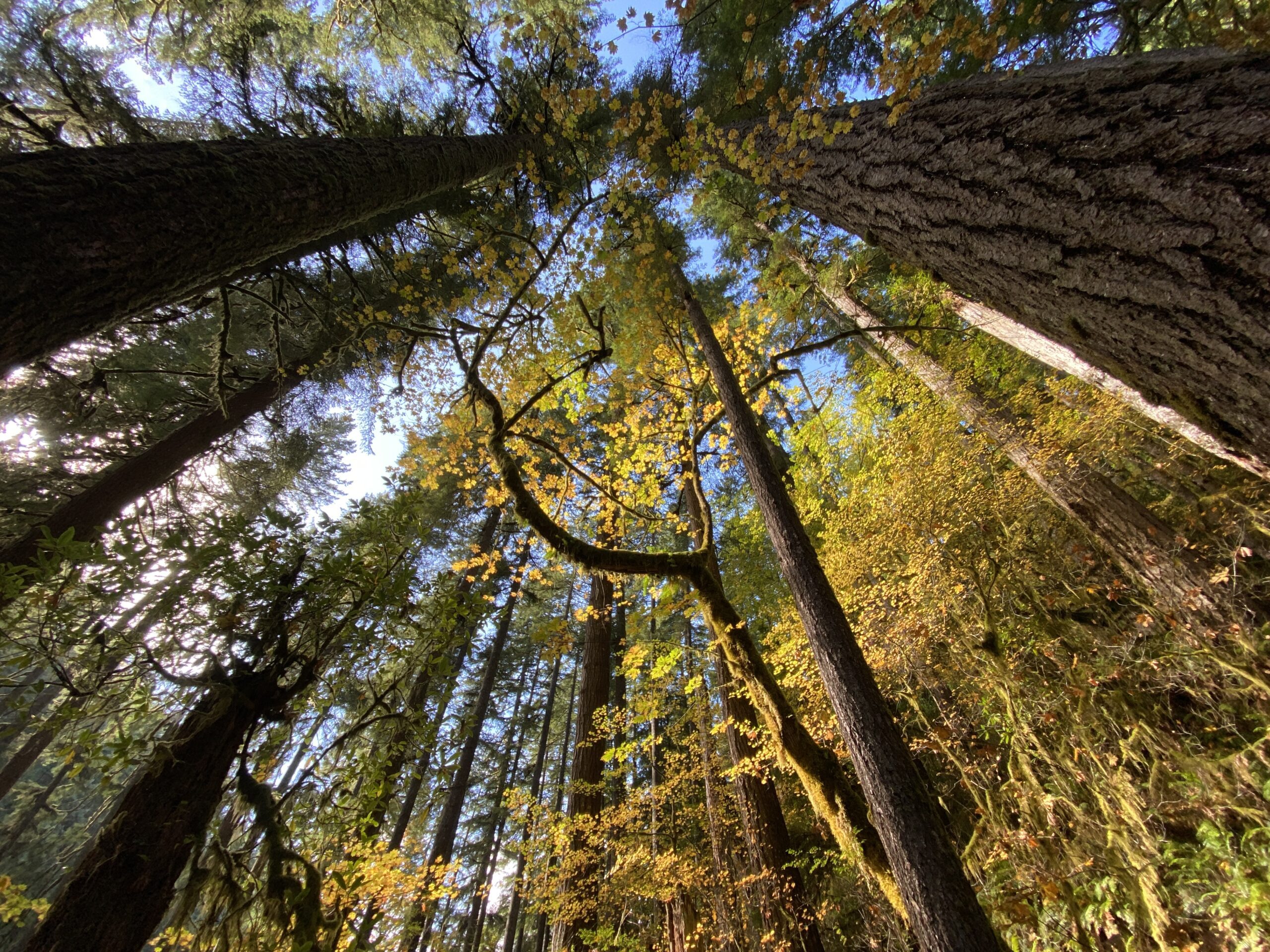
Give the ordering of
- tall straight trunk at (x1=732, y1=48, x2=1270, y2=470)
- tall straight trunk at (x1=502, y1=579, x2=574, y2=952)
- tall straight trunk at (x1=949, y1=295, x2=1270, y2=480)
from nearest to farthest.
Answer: tall straight trunk at (x1=732, y1=48, x2=1270, y2=470), tall straight trunk at (x1=949, y1=295, x2=1270, y2=480), tall straight trunk at (x1=502, y1=579, x2=574, y2=952)

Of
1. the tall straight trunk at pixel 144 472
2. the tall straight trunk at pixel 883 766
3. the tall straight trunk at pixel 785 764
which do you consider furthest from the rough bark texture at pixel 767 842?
the tall straight trunk at pixel 144 472

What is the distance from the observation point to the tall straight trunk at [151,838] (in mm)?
1572

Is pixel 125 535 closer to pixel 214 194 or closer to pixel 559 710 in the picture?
pixel 214 194

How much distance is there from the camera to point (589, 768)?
5688 mm

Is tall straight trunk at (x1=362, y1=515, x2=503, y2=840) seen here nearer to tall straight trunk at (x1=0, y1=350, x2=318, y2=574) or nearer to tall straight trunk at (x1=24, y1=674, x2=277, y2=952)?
tall straight trunk at (x1=24, y1=674, x2=277, y2=952)

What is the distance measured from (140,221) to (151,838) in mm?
2381

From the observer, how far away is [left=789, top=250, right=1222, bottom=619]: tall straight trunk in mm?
4039

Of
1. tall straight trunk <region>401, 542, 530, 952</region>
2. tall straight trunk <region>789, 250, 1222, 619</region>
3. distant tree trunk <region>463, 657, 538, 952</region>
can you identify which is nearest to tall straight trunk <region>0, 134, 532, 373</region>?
tall straight trunk <region>401, 542, 530, 952</region>

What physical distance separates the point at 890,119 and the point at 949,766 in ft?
23.8

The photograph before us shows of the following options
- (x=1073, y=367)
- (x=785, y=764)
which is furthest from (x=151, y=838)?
(x=1073, y=367)

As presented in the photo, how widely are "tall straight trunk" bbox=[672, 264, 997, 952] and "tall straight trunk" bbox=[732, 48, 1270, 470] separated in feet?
5.90

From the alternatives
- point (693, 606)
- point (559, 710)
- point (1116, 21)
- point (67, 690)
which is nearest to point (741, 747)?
point (693, 606)

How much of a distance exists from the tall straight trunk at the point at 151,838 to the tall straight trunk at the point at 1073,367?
465 centimetres

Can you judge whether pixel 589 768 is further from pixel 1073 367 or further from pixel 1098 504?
pixel 1073 367
